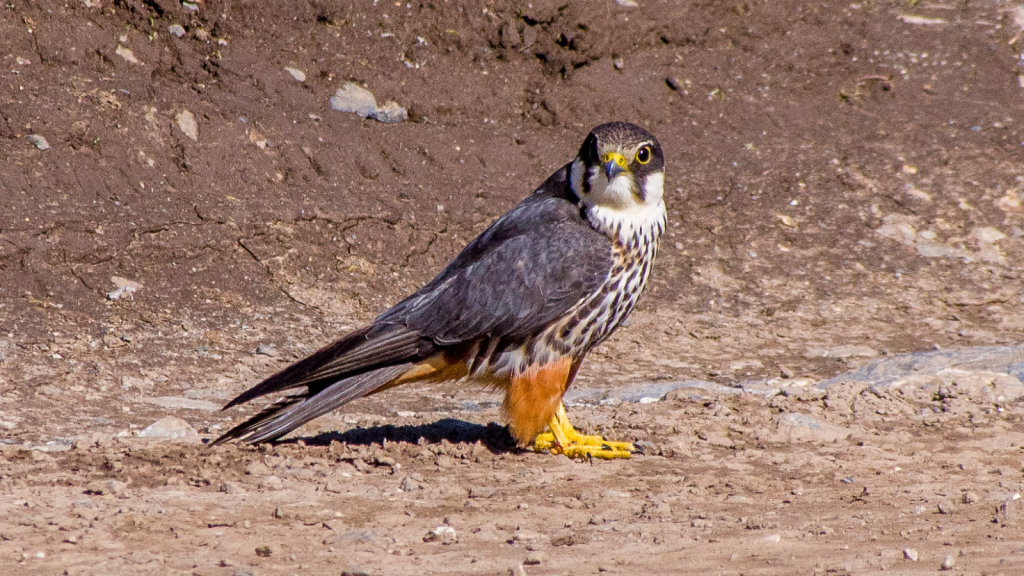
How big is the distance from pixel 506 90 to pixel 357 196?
1.81m

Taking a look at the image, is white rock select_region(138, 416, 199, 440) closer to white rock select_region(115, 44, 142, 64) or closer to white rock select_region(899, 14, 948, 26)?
white rock select_region(115, 44, 142, 64)

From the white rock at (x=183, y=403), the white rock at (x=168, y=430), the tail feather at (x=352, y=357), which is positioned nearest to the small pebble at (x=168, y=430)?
the white rock at (x=168, y=430)

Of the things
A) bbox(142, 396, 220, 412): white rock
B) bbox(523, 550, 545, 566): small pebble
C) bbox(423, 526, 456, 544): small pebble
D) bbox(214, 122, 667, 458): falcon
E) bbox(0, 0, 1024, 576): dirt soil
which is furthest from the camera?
bbox(142, 396, 220, 412): white rock

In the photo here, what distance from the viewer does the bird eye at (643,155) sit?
4.55 meters

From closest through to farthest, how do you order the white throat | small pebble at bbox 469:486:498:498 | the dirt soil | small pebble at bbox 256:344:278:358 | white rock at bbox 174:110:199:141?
1. the dirt soil
2. small pebble at bbox 469:486:498:498
3. the white throat
4. small pebble at bbox 256:344:278:358
5. white rock at bbox 174:110:199:141

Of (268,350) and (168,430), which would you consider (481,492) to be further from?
(268,350)

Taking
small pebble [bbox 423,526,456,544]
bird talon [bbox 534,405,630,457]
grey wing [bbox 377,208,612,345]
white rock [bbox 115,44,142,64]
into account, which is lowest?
bird talon [bbox 534,405,630,457]

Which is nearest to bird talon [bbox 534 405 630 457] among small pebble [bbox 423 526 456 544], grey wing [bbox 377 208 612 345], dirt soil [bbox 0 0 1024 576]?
dirt soil [bbox 0 0 1024 576]

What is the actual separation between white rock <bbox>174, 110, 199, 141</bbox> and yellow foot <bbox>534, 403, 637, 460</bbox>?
4114 millimetres

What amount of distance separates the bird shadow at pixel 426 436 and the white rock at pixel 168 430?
428 millimetres

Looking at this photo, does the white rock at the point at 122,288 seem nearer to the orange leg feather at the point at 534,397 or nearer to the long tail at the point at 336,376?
the long tail at the point at 336,376

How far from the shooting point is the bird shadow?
4727 mm

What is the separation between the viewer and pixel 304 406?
437cm

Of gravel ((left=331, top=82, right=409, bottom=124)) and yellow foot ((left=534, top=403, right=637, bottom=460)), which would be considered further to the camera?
gravel ((left=331, top=82, right=409, bottom=124))
